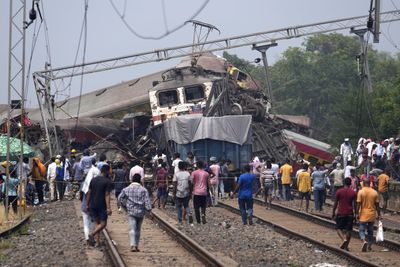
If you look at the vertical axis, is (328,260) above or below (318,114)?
below

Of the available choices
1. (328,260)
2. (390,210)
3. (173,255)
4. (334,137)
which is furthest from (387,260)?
(334,137)

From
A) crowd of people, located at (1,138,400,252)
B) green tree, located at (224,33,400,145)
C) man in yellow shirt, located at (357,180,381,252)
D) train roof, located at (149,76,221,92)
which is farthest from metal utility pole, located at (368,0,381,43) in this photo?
green tree, located at (224,33,400,145)

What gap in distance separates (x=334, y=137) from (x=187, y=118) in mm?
17047

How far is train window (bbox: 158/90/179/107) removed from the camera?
39562 mm

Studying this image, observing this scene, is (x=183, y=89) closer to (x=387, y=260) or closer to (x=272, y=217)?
(x=272, y=217)

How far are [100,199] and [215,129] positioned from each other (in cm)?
1756

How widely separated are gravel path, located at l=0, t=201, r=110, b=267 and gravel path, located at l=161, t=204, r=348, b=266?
2.51 m

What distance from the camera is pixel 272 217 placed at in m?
25.0

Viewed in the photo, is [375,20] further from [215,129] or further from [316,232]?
[316,232]

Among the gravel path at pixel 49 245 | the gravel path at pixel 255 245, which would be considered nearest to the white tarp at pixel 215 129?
the gravel path at pixel 49 245

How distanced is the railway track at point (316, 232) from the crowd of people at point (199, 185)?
0.38 meters

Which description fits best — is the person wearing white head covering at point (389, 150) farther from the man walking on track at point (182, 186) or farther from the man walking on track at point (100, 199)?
the man walking on track at point (100, 199)

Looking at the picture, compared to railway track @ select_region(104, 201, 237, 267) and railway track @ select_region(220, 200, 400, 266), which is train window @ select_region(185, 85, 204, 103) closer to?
railway track @ select_region(220, 200, 400, 266)

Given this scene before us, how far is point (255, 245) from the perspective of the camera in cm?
1777
